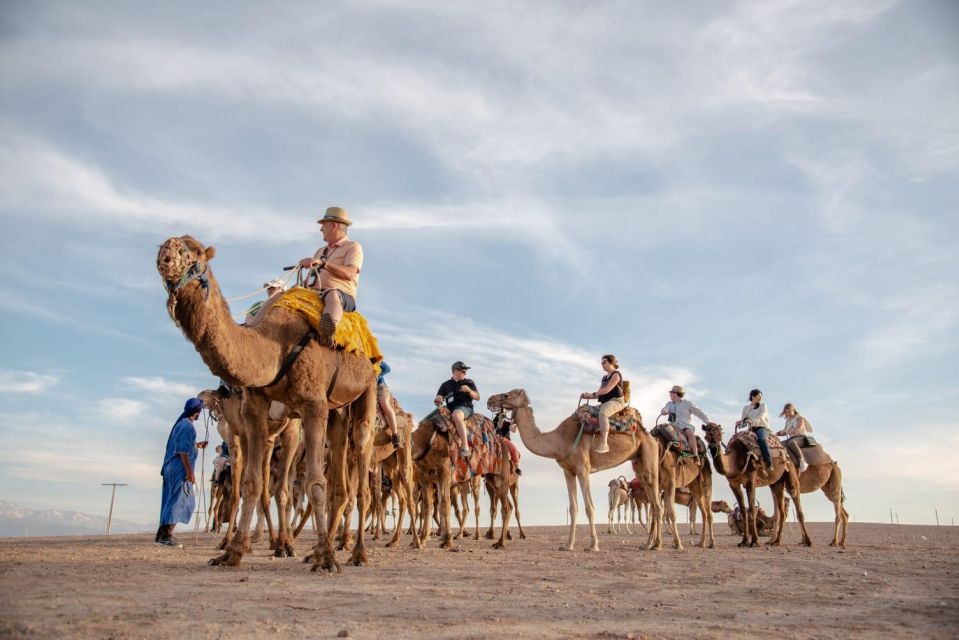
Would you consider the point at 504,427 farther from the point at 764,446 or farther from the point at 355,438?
the point at 355,438

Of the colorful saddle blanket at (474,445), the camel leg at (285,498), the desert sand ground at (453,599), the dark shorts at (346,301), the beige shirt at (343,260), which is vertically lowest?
the desert sand ground at (453,599)

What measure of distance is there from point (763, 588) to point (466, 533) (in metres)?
15.2

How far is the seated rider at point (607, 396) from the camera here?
50.5 feet

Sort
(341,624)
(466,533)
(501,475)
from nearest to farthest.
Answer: (341,624), (501,475), (466,533)

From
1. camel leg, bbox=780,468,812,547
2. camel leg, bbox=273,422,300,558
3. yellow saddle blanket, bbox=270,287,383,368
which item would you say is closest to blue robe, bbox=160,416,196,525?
camel leg, bbox=273,422,300,558

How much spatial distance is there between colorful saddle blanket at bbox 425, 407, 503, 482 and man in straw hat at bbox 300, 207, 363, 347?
6865mm

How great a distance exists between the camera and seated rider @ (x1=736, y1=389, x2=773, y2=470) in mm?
18516

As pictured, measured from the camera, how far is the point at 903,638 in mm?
5840

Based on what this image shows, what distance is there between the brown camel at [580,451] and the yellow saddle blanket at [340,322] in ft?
23.3

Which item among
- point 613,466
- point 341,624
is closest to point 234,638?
point 341,624

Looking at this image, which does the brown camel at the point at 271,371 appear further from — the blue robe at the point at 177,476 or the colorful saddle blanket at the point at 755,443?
the colorful saddle blanket at the point at 755,443

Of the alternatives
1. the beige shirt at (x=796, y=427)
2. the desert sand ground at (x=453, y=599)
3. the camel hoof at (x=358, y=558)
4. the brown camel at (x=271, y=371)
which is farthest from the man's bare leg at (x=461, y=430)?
the beige shirt at (x=796, y=427)

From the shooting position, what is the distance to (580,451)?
51.1 ft

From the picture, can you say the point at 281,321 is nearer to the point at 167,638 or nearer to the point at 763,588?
the point at 167,638
